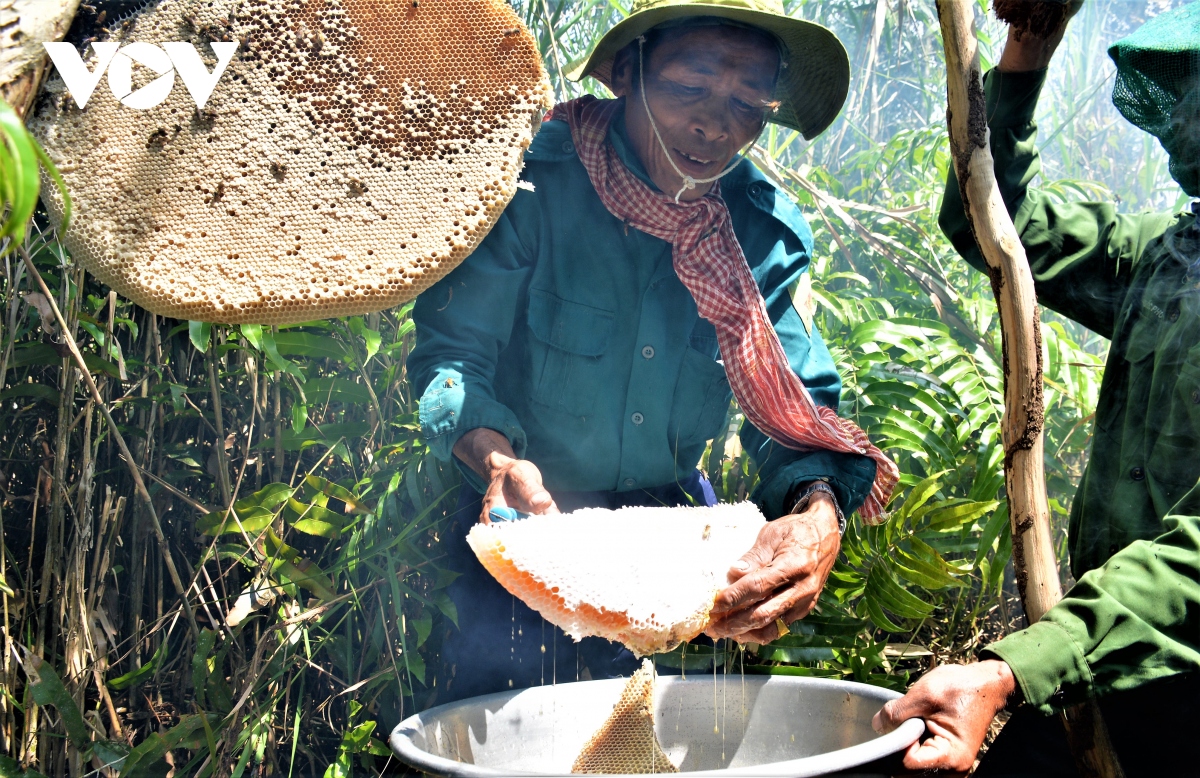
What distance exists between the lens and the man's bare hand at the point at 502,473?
5.27ft

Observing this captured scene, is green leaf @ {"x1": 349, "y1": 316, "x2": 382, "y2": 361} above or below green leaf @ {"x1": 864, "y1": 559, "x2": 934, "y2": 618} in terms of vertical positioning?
above

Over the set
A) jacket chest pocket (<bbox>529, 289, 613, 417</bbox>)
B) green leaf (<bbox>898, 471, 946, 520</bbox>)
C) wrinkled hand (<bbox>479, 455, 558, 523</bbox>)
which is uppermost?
jacket chest pocket (<bbox>529, 289, 613, 417</bbox>)

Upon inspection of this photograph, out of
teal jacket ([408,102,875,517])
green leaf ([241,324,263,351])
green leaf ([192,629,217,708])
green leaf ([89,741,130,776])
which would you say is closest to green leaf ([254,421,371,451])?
green leaf ([241,324,263,351])

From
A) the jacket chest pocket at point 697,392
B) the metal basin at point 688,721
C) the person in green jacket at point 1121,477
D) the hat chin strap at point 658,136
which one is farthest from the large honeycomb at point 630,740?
the hat chin strap at point 658,136

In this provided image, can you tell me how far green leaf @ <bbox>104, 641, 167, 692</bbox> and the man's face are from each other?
1.52 meters

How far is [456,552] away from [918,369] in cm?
151

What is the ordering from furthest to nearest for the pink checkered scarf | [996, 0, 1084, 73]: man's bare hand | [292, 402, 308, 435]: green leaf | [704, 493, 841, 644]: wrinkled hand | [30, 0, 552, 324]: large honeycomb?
1. [292, 402, 308, 435]: green leaf
2. the pink checkered scarf
3. [996, 0, 1084, 73]: man's bare hand
4. [704, 493, 841, 644]: wrinkled hand
5. [30, 0, 552, 324]: large honeycomb

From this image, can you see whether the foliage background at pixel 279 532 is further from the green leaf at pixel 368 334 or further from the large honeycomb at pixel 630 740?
the large honeycomb at pixel 630 740

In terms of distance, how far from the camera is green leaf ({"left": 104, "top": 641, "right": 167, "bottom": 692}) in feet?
6.90

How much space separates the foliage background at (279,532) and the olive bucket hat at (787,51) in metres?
Answer: 0.44

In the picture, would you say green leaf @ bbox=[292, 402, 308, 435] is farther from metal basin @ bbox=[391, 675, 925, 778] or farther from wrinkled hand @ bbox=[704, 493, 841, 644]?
wrinkled hand @ bbox=[704, 493, 841, 644]

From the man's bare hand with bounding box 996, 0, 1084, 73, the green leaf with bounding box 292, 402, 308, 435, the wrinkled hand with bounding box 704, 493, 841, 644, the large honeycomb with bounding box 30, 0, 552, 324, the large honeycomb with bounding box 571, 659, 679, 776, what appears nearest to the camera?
the large honeycomb with bounding box 30, 0, 552, 324

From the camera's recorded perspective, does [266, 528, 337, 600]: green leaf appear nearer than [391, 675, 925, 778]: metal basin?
No

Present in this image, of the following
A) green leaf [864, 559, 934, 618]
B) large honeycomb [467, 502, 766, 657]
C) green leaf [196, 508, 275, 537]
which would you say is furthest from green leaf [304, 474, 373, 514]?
green leaf [864, 559, 934, 618]
